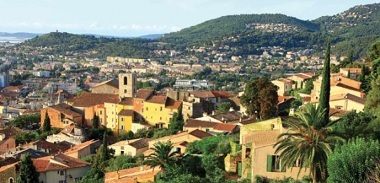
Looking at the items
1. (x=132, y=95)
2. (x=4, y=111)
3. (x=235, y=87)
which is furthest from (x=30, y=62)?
(x=132, y=95)

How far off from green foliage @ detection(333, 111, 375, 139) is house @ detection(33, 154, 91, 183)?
16500mm

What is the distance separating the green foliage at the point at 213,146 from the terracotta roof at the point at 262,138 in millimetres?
3047

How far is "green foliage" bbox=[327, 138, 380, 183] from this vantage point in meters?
13.7

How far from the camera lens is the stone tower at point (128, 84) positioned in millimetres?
54062

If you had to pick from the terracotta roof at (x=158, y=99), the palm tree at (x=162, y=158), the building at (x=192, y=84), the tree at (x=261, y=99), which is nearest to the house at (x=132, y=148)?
the tree at (x=261, y=99)

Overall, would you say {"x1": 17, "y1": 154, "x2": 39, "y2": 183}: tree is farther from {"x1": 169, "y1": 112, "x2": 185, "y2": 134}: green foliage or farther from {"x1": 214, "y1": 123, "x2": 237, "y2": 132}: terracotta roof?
{"x1": 169, "y1": 112, "x2": 185, "y2": 134}: green foliage

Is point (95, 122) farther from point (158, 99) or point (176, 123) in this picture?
point (176, 123)

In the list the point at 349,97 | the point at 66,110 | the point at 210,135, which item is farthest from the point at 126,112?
the point at 349,97

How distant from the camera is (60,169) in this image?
28703 millimetres

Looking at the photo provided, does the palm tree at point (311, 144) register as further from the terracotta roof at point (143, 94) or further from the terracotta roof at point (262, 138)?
the terracotta roof at point (143, 94)

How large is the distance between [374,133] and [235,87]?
292 feet

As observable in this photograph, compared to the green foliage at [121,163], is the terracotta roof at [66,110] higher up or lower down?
lower down

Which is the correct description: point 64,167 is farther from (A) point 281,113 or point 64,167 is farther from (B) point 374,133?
(B) point 374,133

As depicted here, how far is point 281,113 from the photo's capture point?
35719mm
